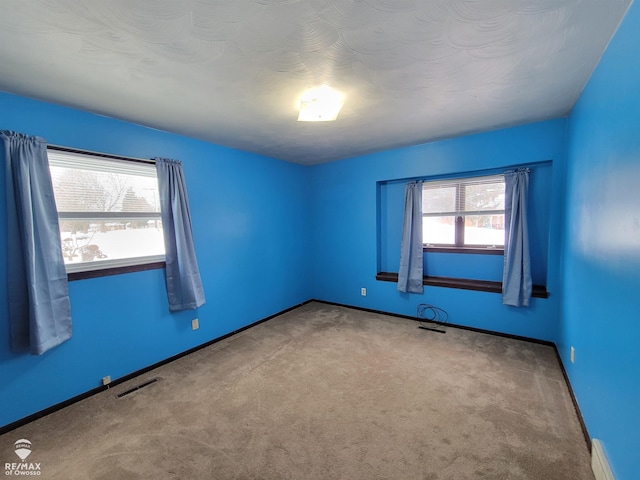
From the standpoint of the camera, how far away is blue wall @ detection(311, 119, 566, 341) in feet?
9.05

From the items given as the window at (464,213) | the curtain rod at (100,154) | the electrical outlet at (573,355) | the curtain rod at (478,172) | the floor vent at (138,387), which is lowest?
the floor vent at (138,387)

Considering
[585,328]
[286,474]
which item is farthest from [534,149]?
[286,474]

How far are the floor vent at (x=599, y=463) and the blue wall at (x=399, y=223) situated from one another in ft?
5.39

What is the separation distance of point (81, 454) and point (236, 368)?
118 centimetres

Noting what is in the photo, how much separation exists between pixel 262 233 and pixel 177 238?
129 centimetres

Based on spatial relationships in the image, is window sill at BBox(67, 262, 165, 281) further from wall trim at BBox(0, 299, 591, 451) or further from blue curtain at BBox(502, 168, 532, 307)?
blue curtain at BBox(502, 168, 532, 307)

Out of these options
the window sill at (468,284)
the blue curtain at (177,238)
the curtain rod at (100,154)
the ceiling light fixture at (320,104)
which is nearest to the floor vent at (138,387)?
the blue curtain at (177,238)

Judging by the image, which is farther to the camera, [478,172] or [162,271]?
[478,172]

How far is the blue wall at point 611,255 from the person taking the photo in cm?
109

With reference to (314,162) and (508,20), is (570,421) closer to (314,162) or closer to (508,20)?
(508,20)

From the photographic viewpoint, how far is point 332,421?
1.87 meters

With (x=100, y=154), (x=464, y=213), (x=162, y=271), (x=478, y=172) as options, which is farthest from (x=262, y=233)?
(x=478, y=172)

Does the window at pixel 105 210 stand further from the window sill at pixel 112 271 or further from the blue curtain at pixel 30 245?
the blue curtain at pixel 30 245

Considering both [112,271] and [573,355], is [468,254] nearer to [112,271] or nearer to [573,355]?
[573,355]
